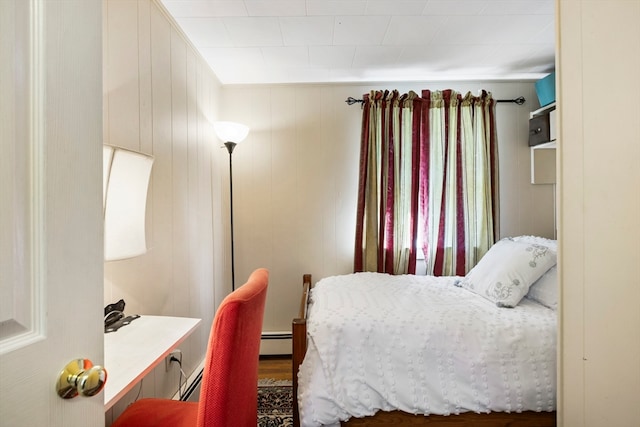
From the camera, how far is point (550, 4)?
1687 millimetres

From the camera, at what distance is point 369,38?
2043mm

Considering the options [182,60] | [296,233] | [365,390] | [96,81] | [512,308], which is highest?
[182,60]

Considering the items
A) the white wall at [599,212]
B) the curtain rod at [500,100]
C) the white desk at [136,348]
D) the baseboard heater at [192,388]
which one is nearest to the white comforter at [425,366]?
the white wall at [599,212]

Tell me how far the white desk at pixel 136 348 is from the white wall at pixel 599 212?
142cm

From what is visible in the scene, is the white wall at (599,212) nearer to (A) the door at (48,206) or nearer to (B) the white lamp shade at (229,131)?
(A) the door at (48,206)

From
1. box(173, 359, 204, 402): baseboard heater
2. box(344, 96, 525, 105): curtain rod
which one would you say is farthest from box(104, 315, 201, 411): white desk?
box(344, 96, 525, 105): curtain rod

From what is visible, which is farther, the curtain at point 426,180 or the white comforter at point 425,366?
the curtain at point 426,180

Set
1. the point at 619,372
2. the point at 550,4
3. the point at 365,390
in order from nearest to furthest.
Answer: the point at 619,372 < the point at 365,390 < the point at 550,4

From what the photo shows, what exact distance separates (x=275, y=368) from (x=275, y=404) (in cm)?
54

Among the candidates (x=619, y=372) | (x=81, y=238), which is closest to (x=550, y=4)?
(x=619, y=372)

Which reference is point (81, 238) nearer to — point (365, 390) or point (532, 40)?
point (365, 390)

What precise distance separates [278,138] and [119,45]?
1.58 m

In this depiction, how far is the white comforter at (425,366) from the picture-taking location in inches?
55.2

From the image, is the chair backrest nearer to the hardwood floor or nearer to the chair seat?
the chair seat
